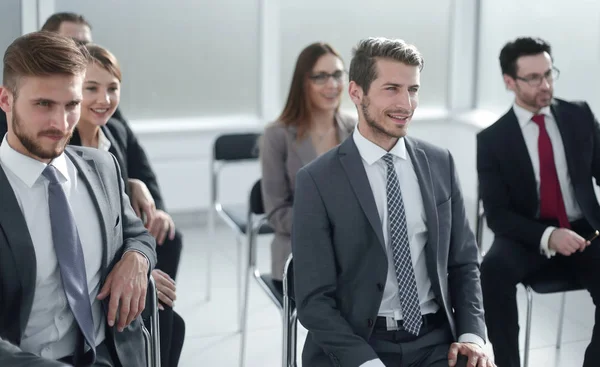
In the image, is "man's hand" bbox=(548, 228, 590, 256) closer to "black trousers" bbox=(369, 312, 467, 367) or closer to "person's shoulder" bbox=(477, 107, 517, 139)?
"person's shoulder" bbox=(477, 107, 517, 139)

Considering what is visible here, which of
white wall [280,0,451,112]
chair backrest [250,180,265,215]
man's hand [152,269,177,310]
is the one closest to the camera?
man's hand [152,269,177,310]

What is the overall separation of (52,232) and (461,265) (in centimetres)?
104

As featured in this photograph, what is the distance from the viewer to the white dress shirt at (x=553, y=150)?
3.20 meters

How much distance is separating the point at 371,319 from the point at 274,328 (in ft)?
5.64

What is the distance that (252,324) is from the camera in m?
3.87

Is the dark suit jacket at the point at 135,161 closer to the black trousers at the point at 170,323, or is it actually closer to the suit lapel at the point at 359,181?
the black trousers at the point at 170,323

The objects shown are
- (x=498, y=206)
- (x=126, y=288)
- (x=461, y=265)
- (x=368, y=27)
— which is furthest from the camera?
(x=368, y=27)

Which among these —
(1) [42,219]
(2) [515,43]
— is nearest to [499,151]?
(2) [515,43]

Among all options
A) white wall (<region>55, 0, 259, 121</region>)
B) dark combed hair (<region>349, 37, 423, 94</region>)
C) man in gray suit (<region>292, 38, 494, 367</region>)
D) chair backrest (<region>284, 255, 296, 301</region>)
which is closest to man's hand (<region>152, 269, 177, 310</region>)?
→ chair backrest (<region>284, 255, 296, 301</region>)

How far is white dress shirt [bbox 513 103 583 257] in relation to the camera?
320cm

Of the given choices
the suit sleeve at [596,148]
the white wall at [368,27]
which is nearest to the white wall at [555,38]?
the white wall at [368,27]

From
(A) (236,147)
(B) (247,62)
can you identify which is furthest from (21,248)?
(B) (247,62)

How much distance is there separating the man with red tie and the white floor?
565mm

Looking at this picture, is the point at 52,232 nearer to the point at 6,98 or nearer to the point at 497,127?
the point at 6,98
